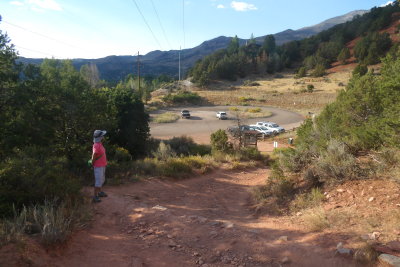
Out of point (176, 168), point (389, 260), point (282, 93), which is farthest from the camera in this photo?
point (282, 93)

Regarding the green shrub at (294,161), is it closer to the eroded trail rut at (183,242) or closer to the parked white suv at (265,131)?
the eroded trail rut at (183,242)

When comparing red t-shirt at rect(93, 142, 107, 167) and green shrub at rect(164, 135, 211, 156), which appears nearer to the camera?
red t-shirt at rect(93, 142, 107, 167)

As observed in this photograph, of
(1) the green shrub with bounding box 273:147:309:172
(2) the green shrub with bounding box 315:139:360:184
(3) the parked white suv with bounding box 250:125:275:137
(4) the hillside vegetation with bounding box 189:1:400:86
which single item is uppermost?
(4) the hillside vegetation with bounding box 189:1:400:86

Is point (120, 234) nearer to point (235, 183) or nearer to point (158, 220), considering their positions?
point (158, 220)

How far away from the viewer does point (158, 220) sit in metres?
5.32

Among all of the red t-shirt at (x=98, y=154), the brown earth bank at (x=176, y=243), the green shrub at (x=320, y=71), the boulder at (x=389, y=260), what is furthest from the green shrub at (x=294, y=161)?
the green shrub at (x=320, y=71)

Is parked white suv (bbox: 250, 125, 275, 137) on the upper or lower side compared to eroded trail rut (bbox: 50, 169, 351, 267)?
lower

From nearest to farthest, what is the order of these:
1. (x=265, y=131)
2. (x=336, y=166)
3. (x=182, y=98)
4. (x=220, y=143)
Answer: (x=336, y=166) < (x=220, y=143) < (x=265, y=131) < (x=182, y=98)

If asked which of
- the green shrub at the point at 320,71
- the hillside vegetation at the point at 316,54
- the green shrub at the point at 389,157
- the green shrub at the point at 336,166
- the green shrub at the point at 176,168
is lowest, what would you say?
the green shrub at the point at 176,168

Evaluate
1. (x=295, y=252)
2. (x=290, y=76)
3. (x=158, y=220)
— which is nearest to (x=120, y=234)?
(x=158, y=220)

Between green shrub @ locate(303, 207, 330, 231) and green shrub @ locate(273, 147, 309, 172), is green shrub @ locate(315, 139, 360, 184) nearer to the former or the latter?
green shrub @ locate(273, 147, 309, 172)

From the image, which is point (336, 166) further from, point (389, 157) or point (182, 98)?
point (182, 98)

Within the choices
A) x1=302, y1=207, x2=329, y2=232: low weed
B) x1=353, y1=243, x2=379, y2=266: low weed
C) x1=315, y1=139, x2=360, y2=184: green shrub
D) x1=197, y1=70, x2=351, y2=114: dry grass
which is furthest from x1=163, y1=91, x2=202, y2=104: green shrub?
x1=353, y1=243, x2=379, y2=266: low weed

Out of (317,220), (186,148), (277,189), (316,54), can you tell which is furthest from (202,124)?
(316,54)
